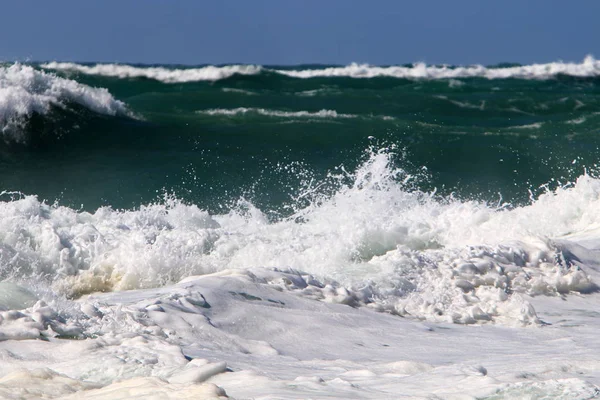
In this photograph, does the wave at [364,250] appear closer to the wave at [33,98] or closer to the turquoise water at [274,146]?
the turquoise water at [274,146]

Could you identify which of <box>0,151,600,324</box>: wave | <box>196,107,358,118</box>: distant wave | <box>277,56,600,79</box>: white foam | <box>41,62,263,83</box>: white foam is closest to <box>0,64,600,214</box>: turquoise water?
<box>196,107,358,118</box>: distant wave

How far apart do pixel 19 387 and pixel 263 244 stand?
4928mm

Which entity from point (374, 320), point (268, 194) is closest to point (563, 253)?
point (374, 320)

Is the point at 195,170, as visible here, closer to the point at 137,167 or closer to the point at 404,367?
the point at 137,167

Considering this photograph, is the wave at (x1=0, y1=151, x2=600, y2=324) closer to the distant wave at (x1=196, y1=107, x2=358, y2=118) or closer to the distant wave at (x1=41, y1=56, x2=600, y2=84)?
the distant wave at (x1=196, y1=107, x2=358, y2=118)

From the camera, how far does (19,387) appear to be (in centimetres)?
314

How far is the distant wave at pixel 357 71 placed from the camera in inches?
1273

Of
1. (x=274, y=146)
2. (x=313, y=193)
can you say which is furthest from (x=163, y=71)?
(x=313, y=193)

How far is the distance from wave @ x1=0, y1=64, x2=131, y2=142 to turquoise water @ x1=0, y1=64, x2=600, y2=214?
0.20 feet

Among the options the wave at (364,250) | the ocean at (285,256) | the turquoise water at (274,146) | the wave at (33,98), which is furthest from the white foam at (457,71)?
the wave at (364,250)

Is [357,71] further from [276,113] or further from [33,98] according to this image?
[33,98]

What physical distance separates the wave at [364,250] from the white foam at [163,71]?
75.6ft

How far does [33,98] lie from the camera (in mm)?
15633

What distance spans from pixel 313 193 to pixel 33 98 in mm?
6138
